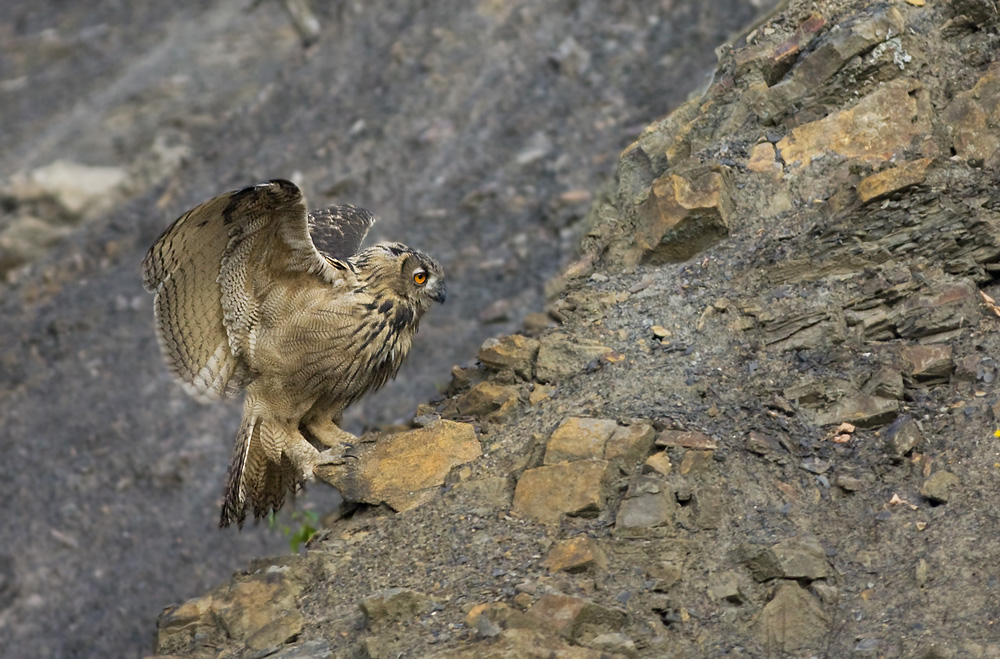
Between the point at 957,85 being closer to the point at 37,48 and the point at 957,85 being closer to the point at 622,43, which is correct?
the point at 622,43

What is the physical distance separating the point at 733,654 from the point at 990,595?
0.92 metres

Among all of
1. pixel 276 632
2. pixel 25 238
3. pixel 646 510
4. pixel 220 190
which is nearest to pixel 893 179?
pixel 646 510

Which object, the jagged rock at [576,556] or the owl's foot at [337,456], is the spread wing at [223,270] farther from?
the jagged rock at [576,556]

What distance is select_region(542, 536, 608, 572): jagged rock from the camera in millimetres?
4270

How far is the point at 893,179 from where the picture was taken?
5.23 m

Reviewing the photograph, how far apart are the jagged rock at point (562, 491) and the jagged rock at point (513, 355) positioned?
81 cm

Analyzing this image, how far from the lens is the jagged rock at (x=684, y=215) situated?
5.60 metres

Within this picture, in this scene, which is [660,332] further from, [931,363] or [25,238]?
[25,238]

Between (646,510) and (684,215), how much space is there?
1.81 metres

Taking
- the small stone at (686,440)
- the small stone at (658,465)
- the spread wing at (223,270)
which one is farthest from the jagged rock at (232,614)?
the small stone at (686,440)

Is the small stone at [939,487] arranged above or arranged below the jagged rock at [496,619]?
below

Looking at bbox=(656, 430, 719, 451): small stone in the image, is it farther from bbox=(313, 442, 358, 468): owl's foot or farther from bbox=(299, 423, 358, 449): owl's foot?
bbox=(299, 423, 358, 449): owl's foot

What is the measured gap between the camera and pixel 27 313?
11.2 metres

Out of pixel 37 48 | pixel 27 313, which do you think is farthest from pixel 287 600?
pixel 37 48
